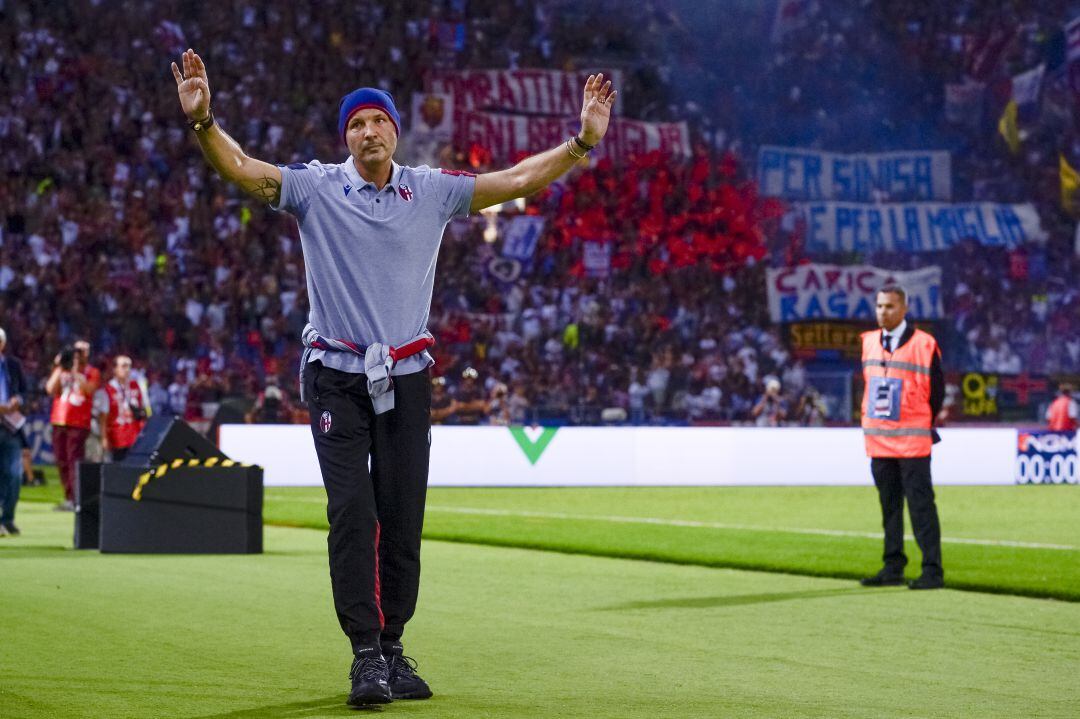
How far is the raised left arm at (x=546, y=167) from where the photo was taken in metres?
6.87

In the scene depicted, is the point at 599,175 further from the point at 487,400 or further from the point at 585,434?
the point at 585,434

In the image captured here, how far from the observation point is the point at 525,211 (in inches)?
1598

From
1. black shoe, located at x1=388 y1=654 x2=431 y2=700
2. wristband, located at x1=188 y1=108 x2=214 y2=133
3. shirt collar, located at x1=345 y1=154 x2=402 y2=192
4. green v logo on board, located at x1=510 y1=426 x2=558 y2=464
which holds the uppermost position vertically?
wristband, located at x1=188 y1=108 x2=214 y2=133

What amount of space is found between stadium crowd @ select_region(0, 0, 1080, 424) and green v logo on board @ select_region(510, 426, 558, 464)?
2878 mm

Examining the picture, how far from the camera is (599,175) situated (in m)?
42.8

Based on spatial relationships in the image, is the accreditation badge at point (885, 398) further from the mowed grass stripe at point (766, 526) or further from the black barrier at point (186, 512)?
the black barrier at point (186, 512)

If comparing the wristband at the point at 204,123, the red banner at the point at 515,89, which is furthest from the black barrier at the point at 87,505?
the red banner at the point at 515,89

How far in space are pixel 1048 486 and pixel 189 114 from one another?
25.9 metres

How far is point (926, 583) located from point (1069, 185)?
35.8 metres

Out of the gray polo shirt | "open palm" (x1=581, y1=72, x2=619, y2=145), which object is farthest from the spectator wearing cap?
the gray polo shirt

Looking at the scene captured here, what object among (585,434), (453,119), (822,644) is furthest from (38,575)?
(453,119)

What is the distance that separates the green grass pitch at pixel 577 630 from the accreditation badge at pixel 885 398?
1262 millimetres

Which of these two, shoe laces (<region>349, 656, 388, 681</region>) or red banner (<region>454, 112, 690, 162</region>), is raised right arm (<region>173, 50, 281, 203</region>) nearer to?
shoe laces (<region>349, 656, 388, 681</region>)

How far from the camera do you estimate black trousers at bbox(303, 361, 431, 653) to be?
→ 22.2 ft
